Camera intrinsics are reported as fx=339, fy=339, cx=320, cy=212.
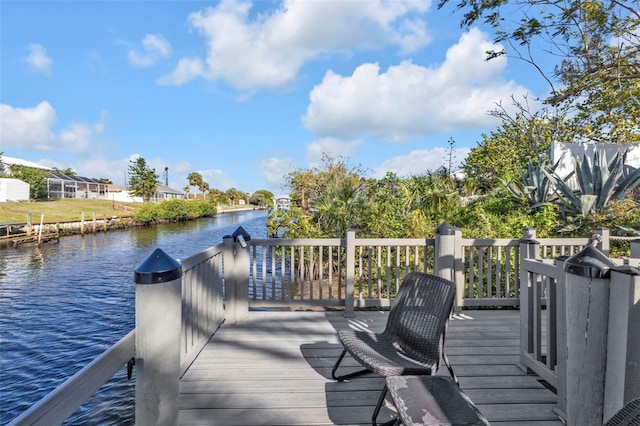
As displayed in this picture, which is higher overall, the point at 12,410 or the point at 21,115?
the point at 21,115

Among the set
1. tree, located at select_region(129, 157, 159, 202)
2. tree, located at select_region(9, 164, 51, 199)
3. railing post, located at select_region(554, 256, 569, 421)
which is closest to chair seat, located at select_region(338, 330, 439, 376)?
railing post, located at select_region(554, 256, 569, 421)

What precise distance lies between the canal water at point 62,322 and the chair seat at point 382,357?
3.51 meters

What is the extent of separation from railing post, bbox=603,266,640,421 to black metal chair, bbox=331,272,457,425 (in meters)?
0.83

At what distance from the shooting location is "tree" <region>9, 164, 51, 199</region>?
39662 mm

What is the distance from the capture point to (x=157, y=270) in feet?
5.33

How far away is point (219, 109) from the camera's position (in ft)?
62.9

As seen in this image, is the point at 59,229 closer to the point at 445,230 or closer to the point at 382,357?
the point at 445,230

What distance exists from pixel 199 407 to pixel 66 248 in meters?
23.4

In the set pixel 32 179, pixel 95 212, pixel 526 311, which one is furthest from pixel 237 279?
pixel 32 179

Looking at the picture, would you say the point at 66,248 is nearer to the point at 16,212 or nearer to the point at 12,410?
the point at 16,212

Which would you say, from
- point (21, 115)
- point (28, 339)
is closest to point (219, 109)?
point (28, 339)

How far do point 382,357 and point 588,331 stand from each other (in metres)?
1.11

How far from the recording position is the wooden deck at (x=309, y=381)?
2072mm

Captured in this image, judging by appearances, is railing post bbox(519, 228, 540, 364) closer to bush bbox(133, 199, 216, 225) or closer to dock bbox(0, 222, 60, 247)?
dock bbox(0, 222, 60, 247)
